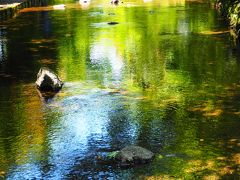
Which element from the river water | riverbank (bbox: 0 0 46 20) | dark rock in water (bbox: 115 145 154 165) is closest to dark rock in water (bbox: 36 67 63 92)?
the river water

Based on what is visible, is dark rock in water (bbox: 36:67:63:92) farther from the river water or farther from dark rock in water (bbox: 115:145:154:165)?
dark rock in water (bbox: 115:145:154:165)

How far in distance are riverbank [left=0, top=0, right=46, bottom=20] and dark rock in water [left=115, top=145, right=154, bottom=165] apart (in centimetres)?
3072

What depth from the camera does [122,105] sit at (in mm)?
15562

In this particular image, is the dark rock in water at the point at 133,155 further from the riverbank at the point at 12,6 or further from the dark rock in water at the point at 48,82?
the riverbank at the point at 12,6

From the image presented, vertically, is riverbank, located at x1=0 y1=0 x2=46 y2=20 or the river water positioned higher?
riverbank, located at x1=0 y1=0 x2=46 y2=20

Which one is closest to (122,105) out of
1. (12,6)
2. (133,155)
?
(133,155)

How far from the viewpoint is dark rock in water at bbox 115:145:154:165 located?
11.1m

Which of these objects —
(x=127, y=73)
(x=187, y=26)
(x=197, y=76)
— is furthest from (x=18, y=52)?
(x=187, y=26)

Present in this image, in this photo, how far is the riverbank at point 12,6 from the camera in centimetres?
4091

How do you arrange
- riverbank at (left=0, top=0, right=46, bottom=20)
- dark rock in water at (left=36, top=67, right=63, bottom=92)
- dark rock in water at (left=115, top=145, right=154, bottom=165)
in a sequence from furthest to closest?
1. riverbank at (left=0, top=0, right=46, bottom=20)
2. dark rock in water at (left=36, top=67, right=63, bottom=92)
3. dark rock in water at (left=115, top=145, right=154, bottom=165)

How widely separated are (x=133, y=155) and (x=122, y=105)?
14.8 feet

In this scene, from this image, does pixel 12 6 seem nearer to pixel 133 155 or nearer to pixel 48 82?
pixel 48 82

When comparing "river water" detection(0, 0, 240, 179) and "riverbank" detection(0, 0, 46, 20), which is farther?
"riverbank" detection(0, 0, 46, 20)

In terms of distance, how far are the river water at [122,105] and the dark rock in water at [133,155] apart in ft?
Answer: 0.65
